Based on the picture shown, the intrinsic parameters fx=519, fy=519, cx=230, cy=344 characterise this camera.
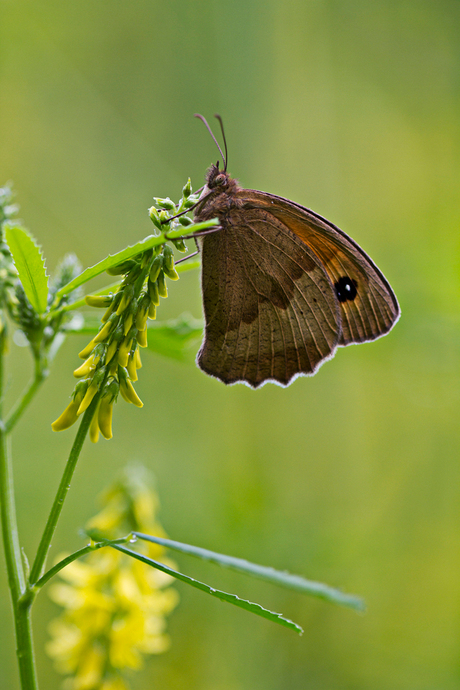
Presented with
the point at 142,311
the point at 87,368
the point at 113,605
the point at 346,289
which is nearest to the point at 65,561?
the point at 87,368

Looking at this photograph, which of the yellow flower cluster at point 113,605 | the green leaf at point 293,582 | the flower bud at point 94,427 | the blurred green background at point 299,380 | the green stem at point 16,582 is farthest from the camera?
the blurred green background at point 299,380

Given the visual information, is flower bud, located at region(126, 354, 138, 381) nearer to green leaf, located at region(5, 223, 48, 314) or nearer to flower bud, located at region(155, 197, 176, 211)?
green leaf, located at region(5, 223, 48, 314)

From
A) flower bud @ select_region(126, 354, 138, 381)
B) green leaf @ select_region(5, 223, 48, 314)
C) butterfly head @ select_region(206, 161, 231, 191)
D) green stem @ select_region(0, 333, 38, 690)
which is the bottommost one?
green stem @ select_region(0, 333, 38, 690)

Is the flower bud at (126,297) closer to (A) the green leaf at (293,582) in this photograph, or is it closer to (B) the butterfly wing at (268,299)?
(A) the green leaf at (293,582)

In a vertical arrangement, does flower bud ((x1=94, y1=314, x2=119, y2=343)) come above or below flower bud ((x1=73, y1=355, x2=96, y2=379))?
above

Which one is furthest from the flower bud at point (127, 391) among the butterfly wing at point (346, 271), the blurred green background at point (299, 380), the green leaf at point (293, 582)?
the blurred green background at point (299, 380)

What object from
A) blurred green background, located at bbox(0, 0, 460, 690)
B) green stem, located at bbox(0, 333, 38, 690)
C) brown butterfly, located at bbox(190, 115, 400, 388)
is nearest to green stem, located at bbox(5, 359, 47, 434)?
green stem, located at bbox(0, 333, 38, 690)

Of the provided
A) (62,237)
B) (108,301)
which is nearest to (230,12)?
(62,237)

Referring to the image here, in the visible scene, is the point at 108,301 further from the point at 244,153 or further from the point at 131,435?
the point at 244,153
